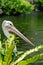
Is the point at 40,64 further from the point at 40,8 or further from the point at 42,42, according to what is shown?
the point at 40,8

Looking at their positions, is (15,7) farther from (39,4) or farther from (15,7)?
(39,4)

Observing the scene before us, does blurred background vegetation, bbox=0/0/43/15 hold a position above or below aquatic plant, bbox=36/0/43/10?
above

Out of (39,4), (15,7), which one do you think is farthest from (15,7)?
(39,4)

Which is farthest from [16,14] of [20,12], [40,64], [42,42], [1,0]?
[40,64]

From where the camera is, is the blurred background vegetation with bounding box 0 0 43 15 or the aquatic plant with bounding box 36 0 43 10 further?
the aquatic plant with bounding box 36 0 43 10

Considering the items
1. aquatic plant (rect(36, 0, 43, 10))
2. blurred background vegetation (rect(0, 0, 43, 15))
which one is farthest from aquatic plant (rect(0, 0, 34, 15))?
aquatic plant (rect(36, 0, 43, 10))

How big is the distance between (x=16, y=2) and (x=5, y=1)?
1140 millimetres

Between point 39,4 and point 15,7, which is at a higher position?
point 15,7

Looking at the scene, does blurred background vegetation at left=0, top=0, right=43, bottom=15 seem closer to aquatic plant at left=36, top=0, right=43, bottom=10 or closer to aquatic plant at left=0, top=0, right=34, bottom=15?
aquatic plant at left=0, top=0, right=34, bottom=15

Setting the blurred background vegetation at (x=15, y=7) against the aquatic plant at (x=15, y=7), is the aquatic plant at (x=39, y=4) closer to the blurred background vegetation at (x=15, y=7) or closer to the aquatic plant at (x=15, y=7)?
the blurred background vegetation at (x=15, y=7)

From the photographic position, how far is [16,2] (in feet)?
110

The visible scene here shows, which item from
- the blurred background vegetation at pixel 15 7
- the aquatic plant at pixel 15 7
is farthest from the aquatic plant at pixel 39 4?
the aquatic plant at pixel 15 7

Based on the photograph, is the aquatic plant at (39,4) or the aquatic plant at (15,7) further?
the aquatic plant at (39,4)

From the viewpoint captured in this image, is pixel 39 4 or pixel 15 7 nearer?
pixel 15 7
